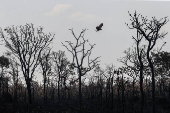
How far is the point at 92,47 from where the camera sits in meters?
25.0

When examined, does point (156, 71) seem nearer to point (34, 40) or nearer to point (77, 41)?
point (77, 41)

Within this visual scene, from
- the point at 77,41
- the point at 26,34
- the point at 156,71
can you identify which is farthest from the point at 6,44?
the point at 156,71

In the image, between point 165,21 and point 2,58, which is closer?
point 165,21

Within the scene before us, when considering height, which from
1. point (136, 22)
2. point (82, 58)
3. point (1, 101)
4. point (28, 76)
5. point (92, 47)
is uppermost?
point (136, 22)

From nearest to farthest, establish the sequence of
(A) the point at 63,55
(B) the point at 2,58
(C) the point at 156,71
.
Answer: (C) the point at 156,71 → (B) the point at 2,58 → (A) the point at 63,55

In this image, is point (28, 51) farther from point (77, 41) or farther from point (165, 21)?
point (165, 21)

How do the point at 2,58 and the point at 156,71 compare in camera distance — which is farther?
the point at 2,58

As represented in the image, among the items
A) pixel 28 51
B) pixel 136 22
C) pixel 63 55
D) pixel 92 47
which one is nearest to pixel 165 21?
pixel 136 22

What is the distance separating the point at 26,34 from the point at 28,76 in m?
6.11

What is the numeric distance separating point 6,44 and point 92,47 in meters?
12.4

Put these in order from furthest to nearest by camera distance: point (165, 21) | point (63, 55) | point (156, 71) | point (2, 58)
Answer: point (63, 55)
point (2, 58)
point (156, 71)
point (165, 21)

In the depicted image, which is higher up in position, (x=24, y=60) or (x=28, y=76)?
(x=24, y=60)

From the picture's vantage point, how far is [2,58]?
38250mm

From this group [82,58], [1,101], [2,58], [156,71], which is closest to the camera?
[1,101]
